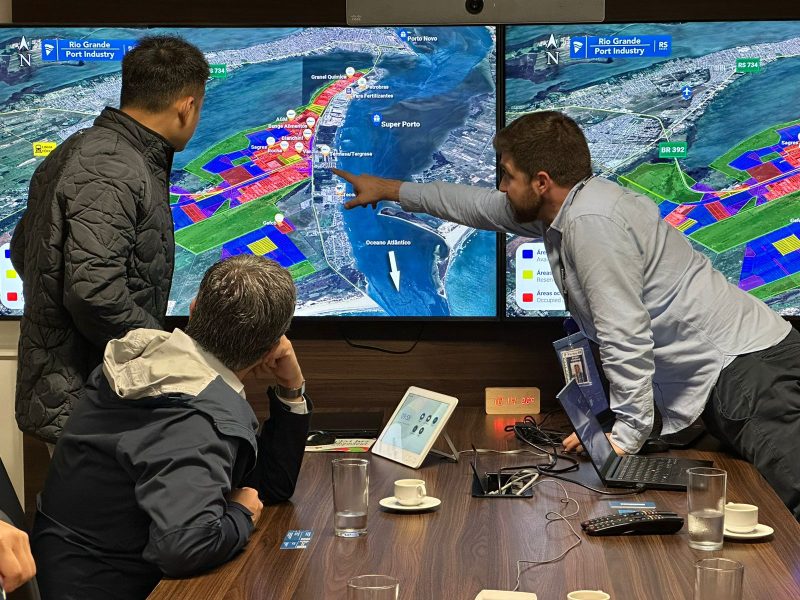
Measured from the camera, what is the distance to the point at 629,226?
268cm

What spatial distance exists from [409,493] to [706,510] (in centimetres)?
59

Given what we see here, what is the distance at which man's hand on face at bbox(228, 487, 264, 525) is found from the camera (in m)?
1.91

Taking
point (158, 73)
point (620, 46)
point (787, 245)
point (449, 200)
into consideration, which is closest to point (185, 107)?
point (158, 73)

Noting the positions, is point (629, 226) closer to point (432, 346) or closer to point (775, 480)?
point (775, 480)

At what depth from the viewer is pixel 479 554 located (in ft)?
5.97

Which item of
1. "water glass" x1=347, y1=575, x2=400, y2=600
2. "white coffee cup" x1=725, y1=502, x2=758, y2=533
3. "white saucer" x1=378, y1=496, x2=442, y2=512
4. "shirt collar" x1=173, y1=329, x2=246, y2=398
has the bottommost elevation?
"white saucer" x1=378, y1=496, x2=442, y2=512

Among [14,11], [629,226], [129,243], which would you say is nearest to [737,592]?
[629,226]

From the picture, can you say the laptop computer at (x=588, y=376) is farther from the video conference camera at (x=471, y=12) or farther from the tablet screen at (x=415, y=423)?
the video conference camera at (x=471, y=12)

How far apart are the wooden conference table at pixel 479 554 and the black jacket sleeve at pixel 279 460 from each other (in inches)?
1.4

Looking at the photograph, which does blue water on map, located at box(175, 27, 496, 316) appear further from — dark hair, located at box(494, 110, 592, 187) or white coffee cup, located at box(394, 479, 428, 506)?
white coffee cup, located at box(394, 479, 428, 506)

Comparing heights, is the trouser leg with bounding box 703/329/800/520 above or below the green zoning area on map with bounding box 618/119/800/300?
below

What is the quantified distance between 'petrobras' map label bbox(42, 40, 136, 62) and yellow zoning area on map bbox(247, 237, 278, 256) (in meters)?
0.80

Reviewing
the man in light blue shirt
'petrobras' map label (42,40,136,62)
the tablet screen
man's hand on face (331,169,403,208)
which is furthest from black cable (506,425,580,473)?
'petrobras' map label (42,40,136,62)

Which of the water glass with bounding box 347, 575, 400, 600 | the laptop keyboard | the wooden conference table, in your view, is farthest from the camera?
the laptop keyboard
